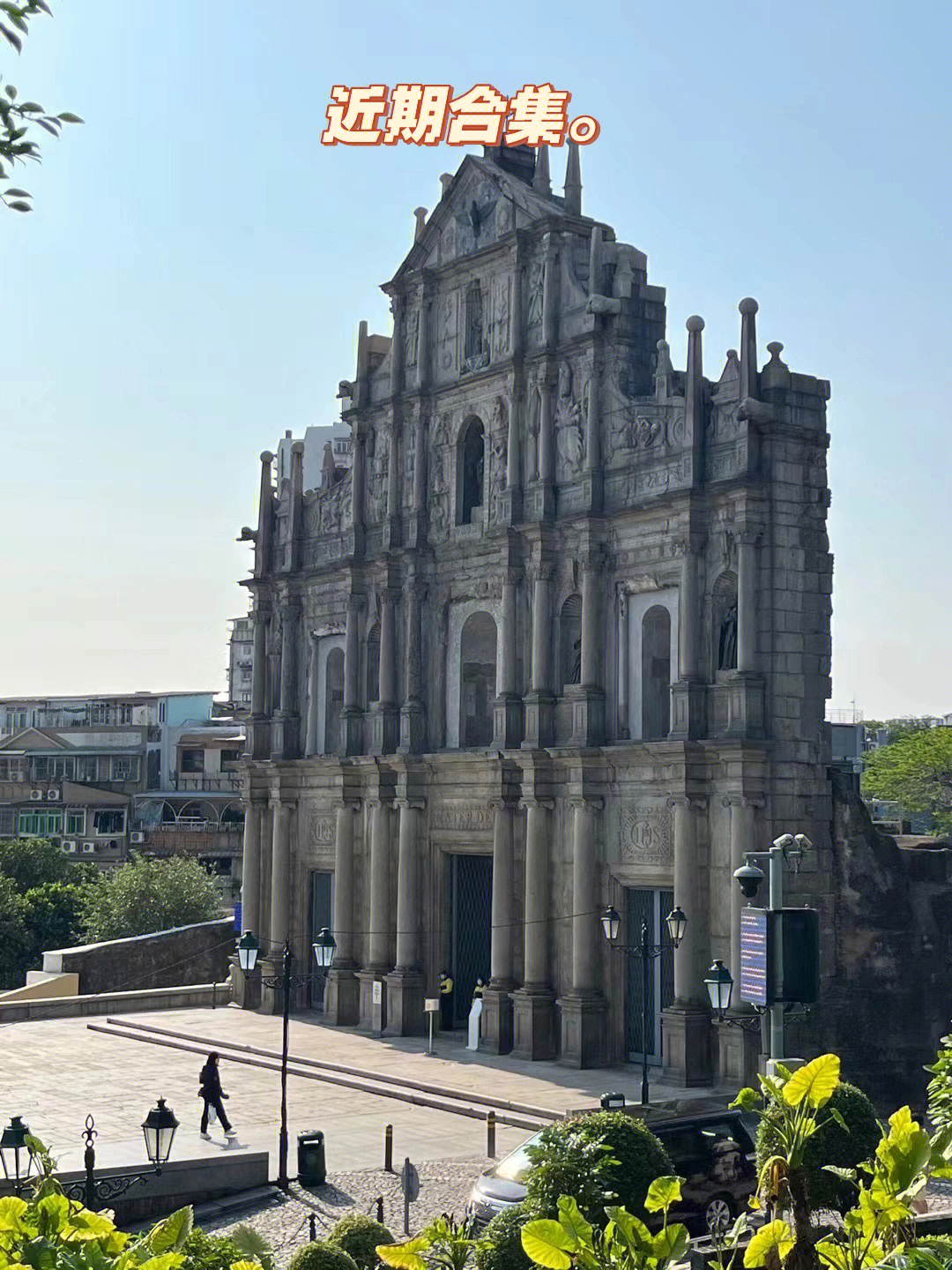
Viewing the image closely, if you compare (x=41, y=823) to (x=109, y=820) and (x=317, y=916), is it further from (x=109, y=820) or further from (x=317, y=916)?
(x=317, y=916)

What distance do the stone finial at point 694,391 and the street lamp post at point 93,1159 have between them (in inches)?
778

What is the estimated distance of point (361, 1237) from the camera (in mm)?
19078

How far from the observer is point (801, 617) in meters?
36.5

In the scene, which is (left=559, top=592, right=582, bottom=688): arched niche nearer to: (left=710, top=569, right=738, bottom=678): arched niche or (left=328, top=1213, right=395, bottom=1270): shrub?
(left=710, top=569, right=738, bottom=678): arched niche

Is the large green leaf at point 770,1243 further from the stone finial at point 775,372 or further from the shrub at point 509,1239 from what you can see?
the stone finial at point 775,372

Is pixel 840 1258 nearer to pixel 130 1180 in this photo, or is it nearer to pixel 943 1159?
pixel 943 1159

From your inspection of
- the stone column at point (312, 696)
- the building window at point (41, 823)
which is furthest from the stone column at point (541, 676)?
the building window at point (41, 823)

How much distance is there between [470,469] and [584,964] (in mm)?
13763

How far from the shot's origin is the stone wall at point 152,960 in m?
53.0

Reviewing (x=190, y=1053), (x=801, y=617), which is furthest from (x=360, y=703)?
(x=801, y=617)

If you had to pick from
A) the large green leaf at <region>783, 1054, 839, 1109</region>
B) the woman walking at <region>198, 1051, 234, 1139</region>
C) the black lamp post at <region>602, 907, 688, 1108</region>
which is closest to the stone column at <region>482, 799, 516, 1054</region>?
the black lamp post at <region>602, 907, 688, 1108</region>

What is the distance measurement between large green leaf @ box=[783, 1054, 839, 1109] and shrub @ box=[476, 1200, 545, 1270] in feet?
16.6

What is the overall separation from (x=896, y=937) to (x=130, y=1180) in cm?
1789

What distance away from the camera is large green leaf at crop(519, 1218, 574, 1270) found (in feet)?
23.4
